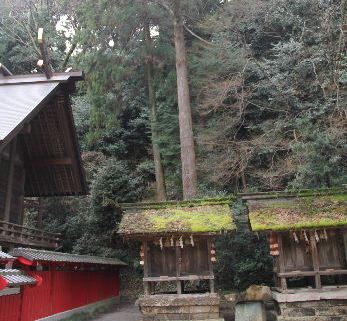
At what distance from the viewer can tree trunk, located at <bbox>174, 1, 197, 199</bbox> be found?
16.2m

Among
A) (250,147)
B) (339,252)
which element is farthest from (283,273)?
(250,147)

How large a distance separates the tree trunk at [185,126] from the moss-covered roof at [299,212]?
3.64 meters

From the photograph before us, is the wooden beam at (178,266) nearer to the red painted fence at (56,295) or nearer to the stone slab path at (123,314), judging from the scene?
the stone slab path at (123,314)

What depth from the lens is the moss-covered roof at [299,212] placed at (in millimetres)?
11516

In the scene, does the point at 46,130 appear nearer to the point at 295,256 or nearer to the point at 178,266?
the point at 178,266

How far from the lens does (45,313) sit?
11789 millimetres

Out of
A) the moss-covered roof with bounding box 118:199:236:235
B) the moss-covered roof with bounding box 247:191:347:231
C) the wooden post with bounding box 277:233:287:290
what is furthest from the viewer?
the moss-covered roof with bounding box 118:199:236:235

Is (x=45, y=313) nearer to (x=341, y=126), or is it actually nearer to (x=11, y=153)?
(x=11, y=153)

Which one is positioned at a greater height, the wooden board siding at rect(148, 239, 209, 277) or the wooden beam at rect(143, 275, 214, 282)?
the wooden board siding at rect(148, 239, 209, 277)

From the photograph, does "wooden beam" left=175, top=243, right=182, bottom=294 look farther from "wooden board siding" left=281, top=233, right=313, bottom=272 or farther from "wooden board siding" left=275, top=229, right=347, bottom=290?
"wooden board siding" left=281, top=233, right=313, bottom=272

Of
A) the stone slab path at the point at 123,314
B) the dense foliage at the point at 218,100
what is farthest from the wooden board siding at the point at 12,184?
the stone slab path at the point at 123,314

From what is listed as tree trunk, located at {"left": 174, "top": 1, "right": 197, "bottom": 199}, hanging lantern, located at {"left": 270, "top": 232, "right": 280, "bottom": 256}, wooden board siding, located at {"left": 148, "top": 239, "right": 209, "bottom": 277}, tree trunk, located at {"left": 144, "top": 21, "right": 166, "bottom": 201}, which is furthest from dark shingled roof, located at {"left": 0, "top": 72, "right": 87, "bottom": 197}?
hanging lantern, located at {"left": 270, "top": 232, "right": 280, "bottom": 256}

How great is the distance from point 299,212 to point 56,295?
25.4 feet

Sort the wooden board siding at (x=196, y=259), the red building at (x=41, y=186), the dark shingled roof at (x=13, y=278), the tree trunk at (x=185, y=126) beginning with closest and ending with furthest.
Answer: the dark shingled roof at (x=13, y=278) < the red building at (x=41, y=186) < the wooden board siding at (x=196, y=259) < the tree trunk at (x=185, y=126)
